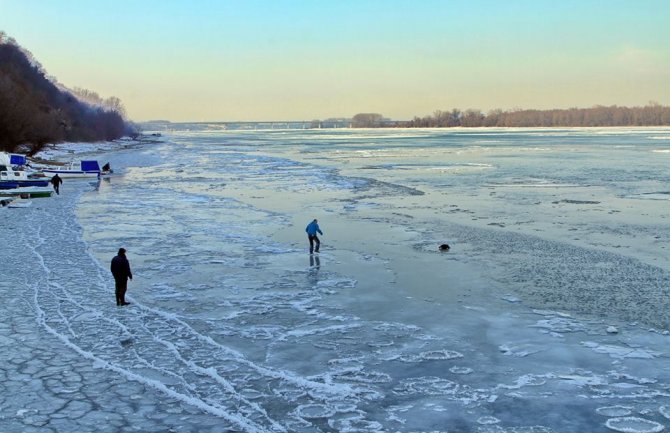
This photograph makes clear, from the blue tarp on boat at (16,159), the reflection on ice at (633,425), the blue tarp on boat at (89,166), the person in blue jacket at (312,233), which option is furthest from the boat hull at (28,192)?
the reflection on ice at (633,425)

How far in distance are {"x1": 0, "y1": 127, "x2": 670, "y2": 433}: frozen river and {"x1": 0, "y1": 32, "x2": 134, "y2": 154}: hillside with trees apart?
3926 centimetres

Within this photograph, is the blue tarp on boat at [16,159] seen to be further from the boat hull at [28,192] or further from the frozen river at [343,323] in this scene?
the frozen river at [343,323]

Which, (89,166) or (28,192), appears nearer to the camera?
(28,192)

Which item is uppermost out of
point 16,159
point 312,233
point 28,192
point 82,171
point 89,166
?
point 16,159

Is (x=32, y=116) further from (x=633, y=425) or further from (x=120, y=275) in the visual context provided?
(x=633, y=425)

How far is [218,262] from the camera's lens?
15.7 m

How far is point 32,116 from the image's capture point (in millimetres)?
61250

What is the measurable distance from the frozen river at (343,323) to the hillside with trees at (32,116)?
3926 cm

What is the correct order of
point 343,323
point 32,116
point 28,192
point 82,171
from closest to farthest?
point 343,323 < point 28,192 < point 82,171 < point 32,116

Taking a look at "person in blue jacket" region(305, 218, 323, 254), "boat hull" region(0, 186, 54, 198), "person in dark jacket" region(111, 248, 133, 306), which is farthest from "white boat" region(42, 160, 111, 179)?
"person in dark jacket" region(111, 248, 133, 306)

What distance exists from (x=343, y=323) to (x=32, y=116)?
5948cm

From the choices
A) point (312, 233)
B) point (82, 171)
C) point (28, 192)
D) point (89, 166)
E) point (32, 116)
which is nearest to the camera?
point (312, 233)

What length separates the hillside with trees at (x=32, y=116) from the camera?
57.9m

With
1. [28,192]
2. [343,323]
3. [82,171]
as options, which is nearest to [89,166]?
[82,171]
